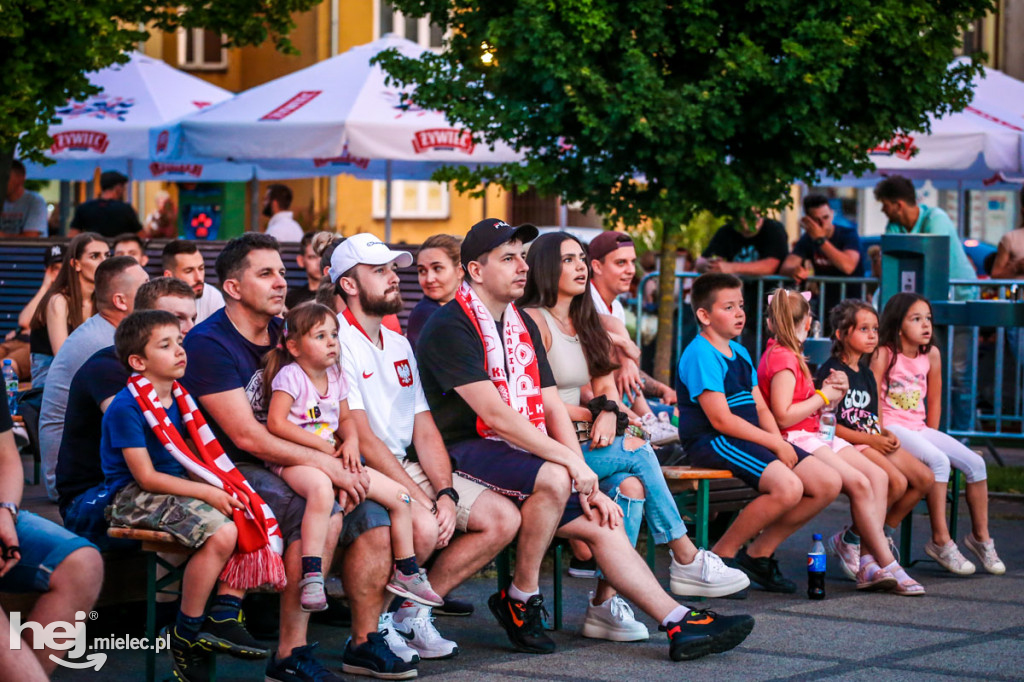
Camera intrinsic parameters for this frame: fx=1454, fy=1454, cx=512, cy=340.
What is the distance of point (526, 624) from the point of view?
6180mm

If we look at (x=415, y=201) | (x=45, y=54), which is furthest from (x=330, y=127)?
(x=415, y=201)

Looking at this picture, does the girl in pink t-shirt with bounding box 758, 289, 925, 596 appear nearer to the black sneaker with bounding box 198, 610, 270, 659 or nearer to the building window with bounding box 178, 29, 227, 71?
the black sneaker with bounding box 198, 610, 270, 659

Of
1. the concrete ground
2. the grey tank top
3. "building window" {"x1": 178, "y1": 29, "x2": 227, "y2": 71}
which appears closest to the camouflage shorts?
the concrete ground

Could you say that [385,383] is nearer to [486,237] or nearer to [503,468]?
[503,468]

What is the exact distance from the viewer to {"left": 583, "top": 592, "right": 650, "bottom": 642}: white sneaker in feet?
21.0

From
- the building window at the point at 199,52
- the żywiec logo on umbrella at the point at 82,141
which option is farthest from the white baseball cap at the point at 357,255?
the building window at the point at 199,52

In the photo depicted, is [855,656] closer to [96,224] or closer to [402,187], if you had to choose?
[96,224]

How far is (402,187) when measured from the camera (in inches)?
1179

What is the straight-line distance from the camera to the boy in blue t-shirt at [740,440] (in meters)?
7.39

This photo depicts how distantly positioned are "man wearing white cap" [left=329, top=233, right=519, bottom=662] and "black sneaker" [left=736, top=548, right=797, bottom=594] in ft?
6.51

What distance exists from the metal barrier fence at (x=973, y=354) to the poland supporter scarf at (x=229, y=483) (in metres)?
6.35

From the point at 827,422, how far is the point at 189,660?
3.95 meters

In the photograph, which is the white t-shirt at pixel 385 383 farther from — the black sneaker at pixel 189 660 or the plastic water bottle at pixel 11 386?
the plastic water bottle at pixel 11 386

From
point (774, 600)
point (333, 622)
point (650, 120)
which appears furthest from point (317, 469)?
point (650, 120)
